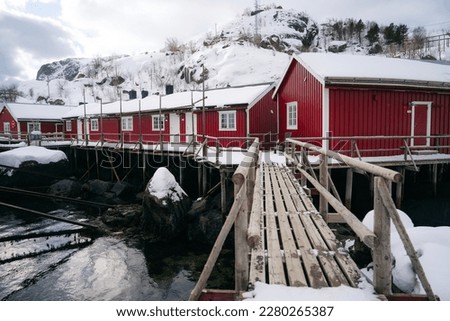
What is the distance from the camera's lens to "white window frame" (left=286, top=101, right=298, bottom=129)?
15.1 m

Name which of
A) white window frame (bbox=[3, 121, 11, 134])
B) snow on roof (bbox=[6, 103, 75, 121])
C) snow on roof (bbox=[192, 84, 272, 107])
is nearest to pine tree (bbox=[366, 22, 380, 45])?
snow on roof (bbox=[192, 84, 272, 107])

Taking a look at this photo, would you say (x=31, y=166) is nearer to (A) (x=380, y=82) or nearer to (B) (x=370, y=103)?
(B) (x=370, y=103)

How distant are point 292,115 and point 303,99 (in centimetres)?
149

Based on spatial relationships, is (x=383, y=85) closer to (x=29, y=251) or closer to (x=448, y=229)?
(x=448, y=229)

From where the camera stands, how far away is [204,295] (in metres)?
2.91

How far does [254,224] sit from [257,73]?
4540cm

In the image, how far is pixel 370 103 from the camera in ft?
41.8

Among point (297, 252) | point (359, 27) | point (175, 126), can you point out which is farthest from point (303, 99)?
point (359, 27)

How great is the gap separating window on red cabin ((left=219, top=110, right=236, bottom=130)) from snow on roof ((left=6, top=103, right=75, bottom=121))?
24241mm

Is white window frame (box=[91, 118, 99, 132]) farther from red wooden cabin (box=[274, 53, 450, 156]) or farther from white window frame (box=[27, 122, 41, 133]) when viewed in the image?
red wooden cabin (box=[274, 53, 450, 156])

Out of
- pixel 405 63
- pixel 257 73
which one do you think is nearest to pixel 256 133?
pixel 405 63

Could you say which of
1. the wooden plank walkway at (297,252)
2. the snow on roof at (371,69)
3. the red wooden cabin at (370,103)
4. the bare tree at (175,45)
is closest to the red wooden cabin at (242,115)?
the red wooden cabin at (370,103)

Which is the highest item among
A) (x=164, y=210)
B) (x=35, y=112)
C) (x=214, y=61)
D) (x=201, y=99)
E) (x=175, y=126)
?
(x=214, y=61)

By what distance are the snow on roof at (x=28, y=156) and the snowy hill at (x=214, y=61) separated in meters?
11.6
